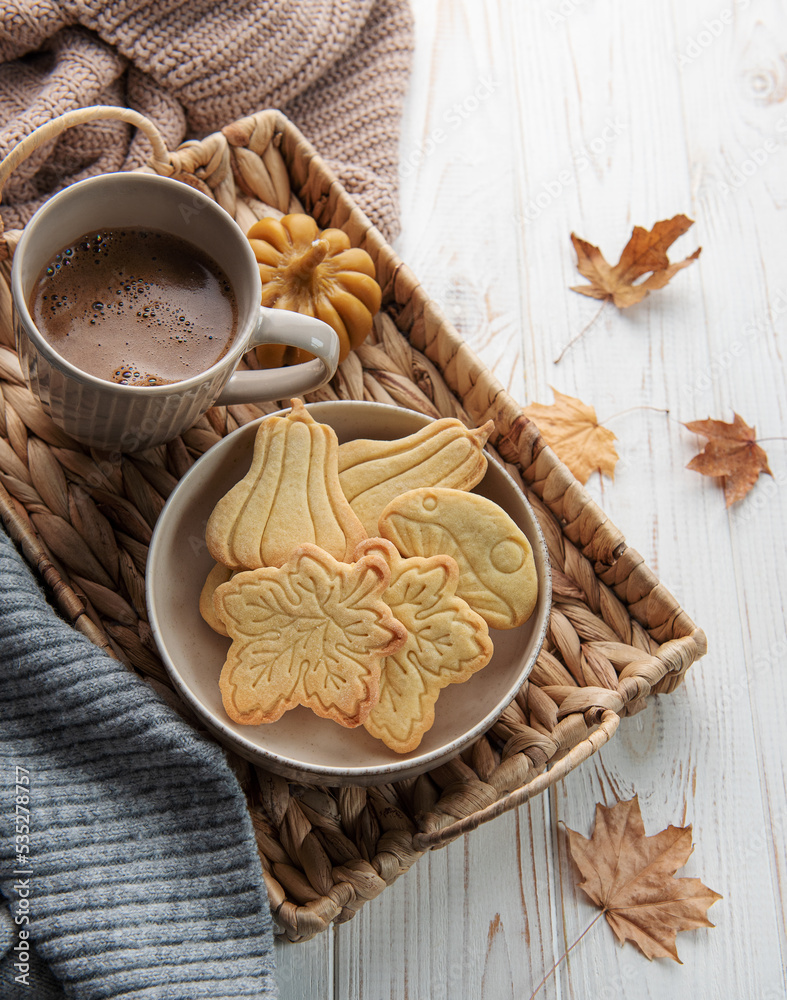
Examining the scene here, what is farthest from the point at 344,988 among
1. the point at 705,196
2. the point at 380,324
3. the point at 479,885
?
the point at 705,196

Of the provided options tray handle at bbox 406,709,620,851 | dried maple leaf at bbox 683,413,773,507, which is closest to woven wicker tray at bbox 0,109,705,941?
tray handle at bbox 406,709,620,851

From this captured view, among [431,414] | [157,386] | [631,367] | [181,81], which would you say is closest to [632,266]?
[631,367]

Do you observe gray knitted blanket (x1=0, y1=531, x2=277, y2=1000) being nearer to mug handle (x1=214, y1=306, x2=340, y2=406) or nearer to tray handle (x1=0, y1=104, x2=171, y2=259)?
mug handle (x1=214, y1=306, x2=340, y2=406)

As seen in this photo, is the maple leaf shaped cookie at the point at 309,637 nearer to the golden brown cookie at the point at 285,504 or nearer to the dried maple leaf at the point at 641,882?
the golden brown cookie at the point at 285,504

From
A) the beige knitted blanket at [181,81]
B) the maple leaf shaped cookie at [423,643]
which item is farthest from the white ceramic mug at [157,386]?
the beige knitted blanket at [181,81]

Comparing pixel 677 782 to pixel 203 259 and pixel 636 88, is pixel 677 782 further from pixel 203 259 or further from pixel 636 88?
pixel 636 88

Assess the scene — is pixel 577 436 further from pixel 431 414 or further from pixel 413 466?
pixel 413 466
